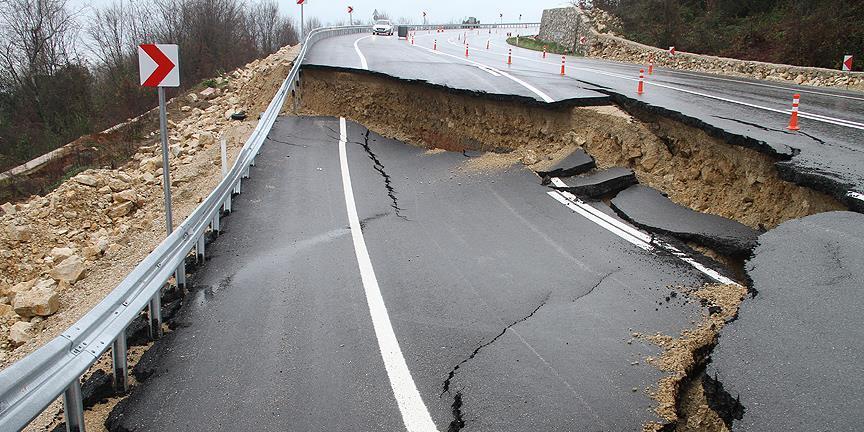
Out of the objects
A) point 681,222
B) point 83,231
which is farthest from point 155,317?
point 83,231

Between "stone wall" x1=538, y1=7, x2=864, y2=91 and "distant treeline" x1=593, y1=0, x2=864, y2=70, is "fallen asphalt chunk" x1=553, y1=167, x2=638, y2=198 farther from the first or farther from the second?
"distant treeline" x1=593, y1=0, x2=864, y2=70

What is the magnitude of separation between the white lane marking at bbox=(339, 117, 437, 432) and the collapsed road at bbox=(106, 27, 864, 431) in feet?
0.06

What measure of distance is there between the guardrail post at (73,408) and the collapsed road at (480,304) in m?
0.24

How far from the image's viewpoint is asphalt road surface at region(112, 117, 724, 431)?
3879 millimetres

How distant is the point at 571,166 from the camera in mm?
9328

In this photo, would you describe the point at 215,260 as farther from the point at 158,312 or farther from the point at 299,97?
the point at 299,97

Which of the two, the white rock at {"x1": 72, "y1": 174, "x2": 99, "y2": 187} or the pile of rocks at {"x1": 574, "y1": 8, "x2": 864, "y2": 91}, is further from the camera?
the pile of rocks at {"x1": 574, "y1": 8, "x2": 864, "y2": 91}

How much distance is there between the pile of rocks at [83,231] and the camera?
7.68m

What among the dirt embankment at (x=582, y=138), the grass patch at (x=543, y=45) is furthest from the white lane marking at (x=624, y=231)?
the grass patch at (x=543, y=45)

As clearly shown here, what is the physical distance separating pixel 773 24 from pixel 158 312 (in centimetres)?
2612

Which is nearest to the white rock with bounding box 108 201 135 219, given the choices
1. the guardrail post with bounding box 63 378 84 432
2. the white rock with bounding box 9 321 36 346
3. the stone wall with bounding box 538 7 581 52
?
the white rock with bounding box 9 321 36 346

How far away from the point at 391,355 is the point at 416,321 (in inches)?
24.6

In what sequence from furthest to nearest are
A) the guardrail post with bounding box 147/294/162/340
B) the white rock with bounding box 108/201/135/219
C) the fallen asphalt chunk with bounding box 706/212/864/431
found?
the white rock with bounding box 108/201/135/219, the guardrail post with bounding box 147/294/162/340, the fallen asphalt chunk with bounding box 706/212/864/431

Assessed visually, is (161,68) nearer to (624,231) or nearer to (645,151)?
(624,231)
